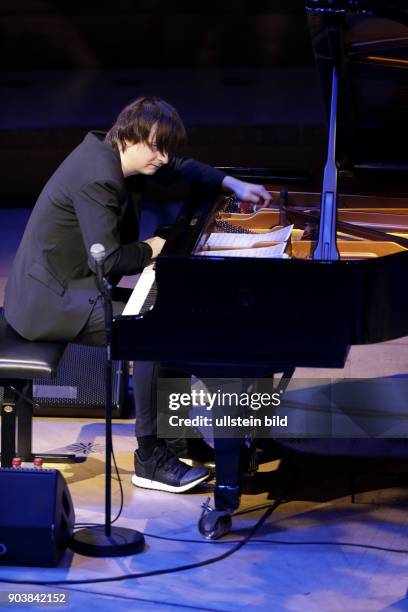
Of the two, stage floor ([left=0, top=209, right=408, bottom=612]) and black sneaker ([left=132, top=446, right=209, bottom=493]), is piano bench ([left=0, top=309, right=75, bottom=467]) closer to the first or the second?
stage floor ([left=0, top=209, right=408, bottom=612])

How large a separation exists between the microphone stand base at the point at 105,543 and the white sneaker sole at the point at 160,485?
41cm

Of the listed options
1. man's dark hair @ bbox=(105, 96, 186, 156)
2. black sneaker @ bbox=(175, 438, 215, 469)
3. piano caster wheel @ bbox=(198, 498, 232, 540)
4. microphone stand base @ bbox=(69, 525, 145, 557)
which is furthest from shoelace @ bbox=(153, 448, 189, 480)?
man's dark hair @ bbox=(105, 96, 186, 156)

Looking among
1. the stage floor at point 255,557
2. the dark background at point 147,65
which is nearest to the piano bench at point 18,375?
the stage floor at point 255,557

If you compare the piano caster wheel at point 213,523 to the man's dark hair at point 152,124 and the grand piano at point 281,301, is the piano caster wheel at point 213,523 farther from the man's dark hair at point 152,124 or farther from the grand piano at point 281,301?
the man's dark hair at point 152,124

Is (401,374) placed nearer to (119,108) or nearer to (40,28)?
(119,108)

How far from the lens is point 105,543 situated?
3578 millimetres

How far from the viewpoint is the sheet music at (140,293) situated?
3.64 m

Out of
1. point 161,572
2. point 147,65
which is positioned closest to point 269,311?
point 161,572

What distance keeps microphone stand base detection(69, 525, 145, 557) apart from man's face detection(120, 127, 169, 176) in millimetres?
1191

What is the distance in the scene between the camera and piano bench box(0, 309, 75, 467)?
390 cm

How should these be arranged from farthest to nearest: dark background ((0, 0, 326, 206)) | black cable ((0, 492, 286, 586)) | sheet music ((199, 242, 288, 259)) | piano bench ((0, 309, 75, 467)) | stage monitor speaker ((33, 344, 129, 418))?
dark background ((0, 0, 326, 206)) < stage monitor speaker ((33, 344, 129, 418)) < piano bench ((0, 309, 75, 467)) < sheet music ((199, 242, 288, 259)) < black cable ((0, 492, 286, 586))

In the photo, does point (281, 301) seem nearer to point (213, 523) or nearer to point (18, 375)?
point (213, 523)

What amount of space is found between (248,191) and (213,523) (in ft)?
4.19

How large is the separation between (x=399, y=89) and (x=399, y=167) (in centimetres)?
66
